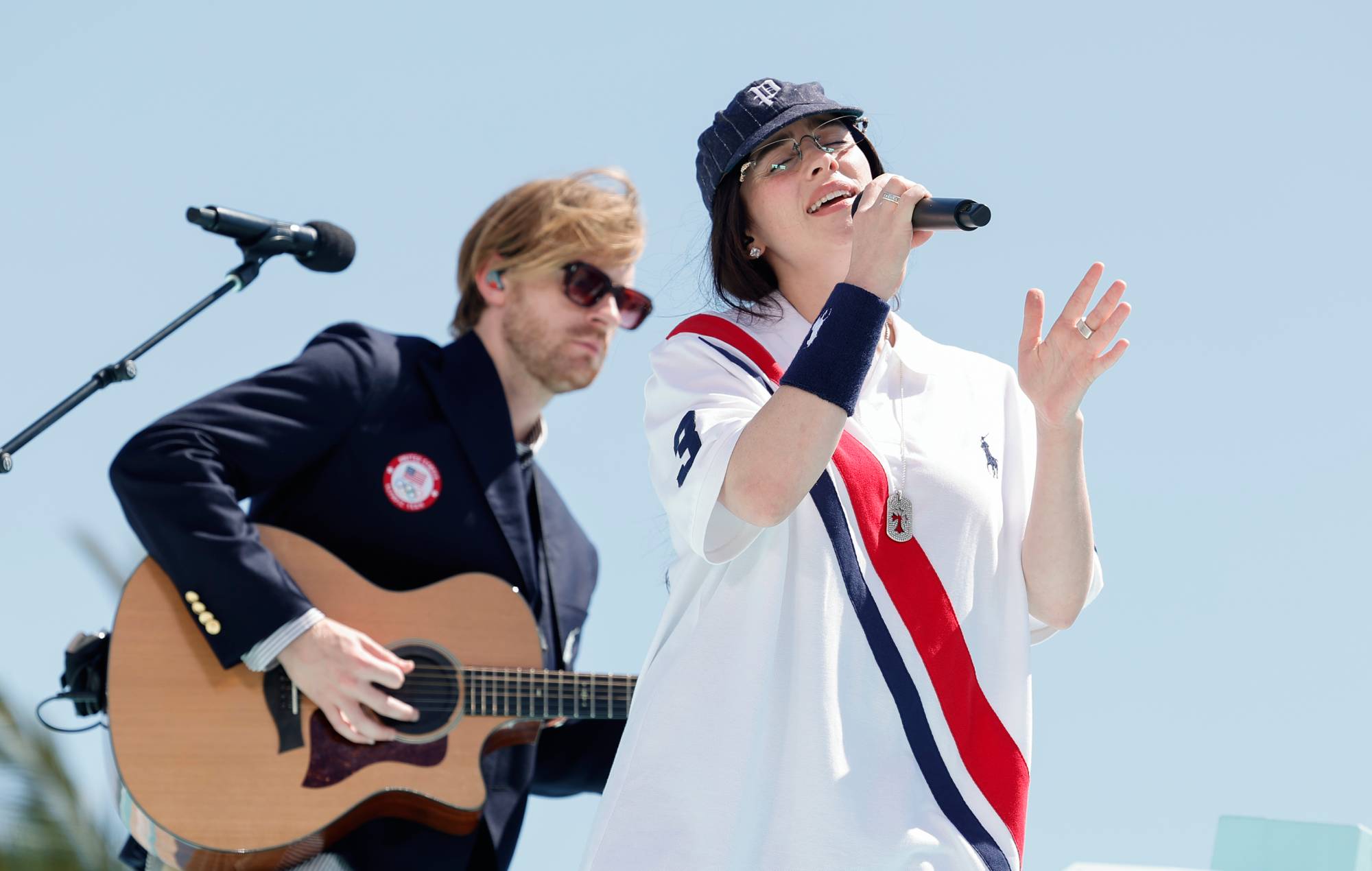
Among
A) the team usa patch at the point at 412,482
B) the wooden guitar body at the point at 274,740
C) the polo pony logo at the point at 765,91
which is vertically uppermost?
the polo pony logo at the point at 765,91

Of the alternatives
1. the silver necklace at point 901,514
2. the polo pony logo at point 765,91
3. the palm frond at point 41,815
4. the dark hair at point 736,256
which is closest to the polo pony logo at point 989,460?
the silver necklace at point 901,514

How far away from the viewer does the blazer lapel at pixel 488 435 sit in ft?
12.2

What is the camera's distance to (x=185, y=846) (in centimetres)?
326

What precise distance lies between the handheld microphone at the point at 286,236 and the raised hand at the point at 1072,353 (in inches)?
68.3

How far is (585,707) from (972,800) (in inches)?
74.6

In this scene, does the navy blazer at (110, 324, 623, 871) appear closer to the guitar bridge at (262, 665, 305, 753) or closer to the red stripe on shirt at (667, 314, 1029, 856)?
the guitar bridge at (262, 665, 305, 753)

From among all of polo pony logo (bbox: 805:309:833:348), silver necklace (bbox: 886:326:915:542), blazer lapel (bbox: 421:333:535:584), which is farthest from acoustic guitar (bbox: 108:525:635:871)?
polo pony logo (bbox: 805:309:833:348)

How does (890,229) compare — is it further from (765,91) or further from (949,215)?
(765,91)

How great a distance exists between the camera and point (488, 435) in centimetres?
379

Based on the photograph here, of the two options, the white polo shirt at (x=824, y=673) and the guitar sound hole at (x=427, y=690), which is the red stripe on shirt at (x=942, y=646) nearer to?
the white polo shirt at (x=824, y=673)

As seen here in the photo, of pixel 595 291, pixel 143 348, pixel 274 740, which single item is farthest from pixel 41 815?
pixel 595 291

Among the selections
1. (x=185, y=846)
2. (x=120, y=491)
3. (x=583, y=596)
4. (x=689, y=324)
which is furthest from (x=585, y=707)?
(x=689, y=324)

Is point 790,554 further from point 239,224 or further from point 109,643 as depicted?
point 109,643

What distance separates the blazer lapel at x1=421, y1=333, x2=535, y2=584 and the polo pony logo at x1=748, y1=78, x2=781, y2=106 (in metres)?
1.65
